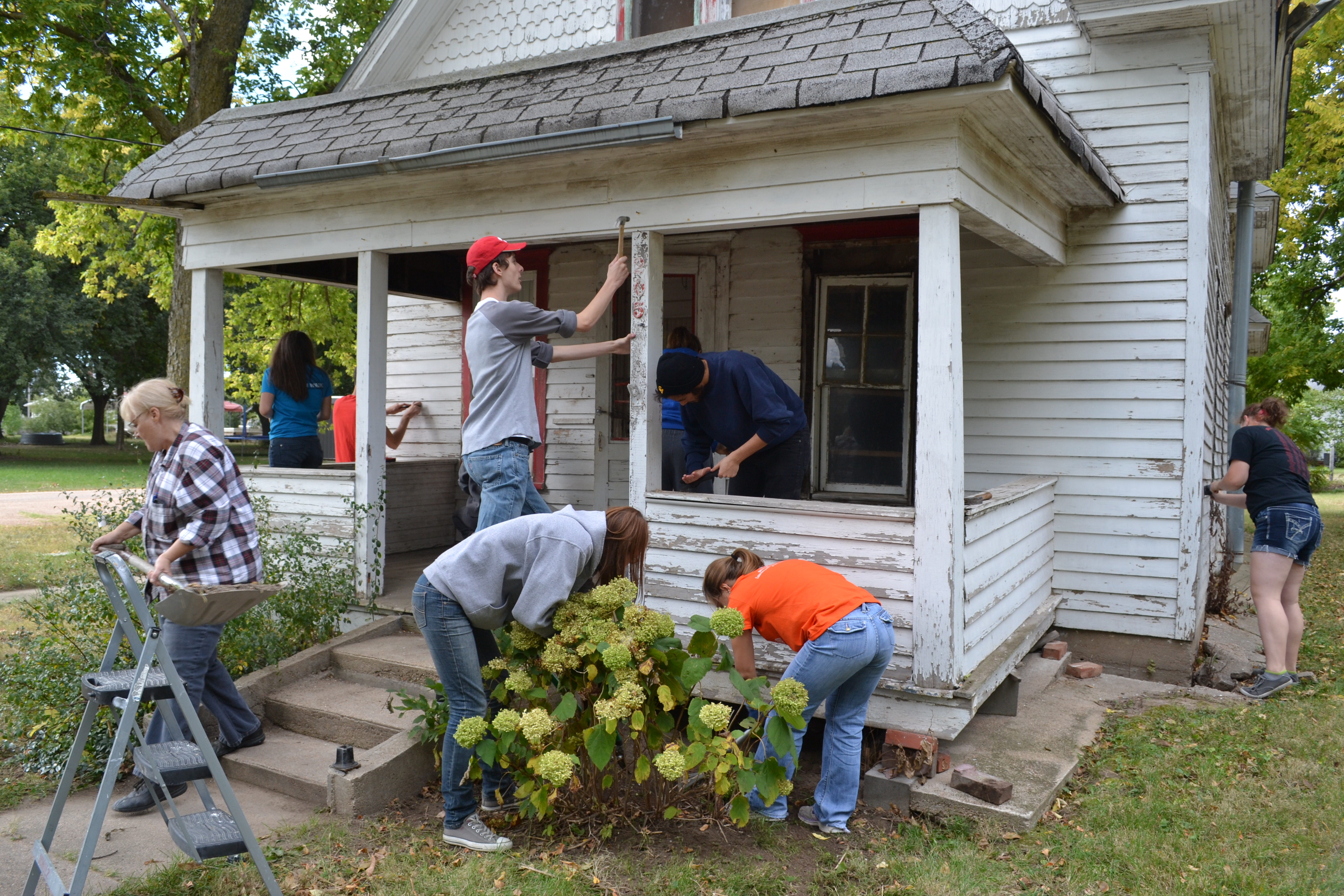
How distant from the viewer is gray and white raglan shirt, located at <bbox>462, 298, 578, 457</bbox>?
4.46 m

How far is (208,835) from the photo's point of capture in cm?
329

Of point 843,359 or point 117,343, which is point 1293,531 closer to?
point 843,359

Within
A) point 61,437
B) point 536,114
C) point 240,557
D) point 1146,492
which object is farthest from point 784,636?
point 61,437

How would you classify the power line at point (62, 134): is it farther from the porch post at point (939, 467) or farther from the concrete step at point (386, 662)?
the porch post at point (939, 467)

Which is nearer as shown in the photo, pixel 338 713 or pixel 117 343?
pixel 338 713

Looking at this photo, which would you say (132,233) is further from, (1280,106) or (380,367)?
(1280,106)

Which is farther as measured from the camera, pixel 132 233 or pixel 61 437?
pixel 61 437

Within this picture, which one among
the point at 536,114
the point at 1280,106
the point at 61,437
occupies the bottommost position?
the point at 61,437

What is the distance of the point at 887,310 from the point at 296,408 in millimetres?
4472

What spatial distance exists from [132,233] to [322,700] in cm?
1649

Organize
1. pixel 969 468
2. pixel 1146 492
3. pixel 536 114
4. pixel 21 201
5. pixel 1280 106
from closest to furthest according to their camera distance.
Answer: pixel 536 114, pixel 1146 492, pixel 969 468, pixel 1280 106, pixel 21 201

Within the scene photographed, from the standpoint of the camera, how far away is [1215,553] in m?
8.98

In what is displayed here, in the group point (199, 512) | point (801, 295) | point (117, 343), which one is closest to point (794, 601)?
point (199, 512)

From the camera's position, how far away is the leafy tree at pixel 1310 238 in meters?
16.1
